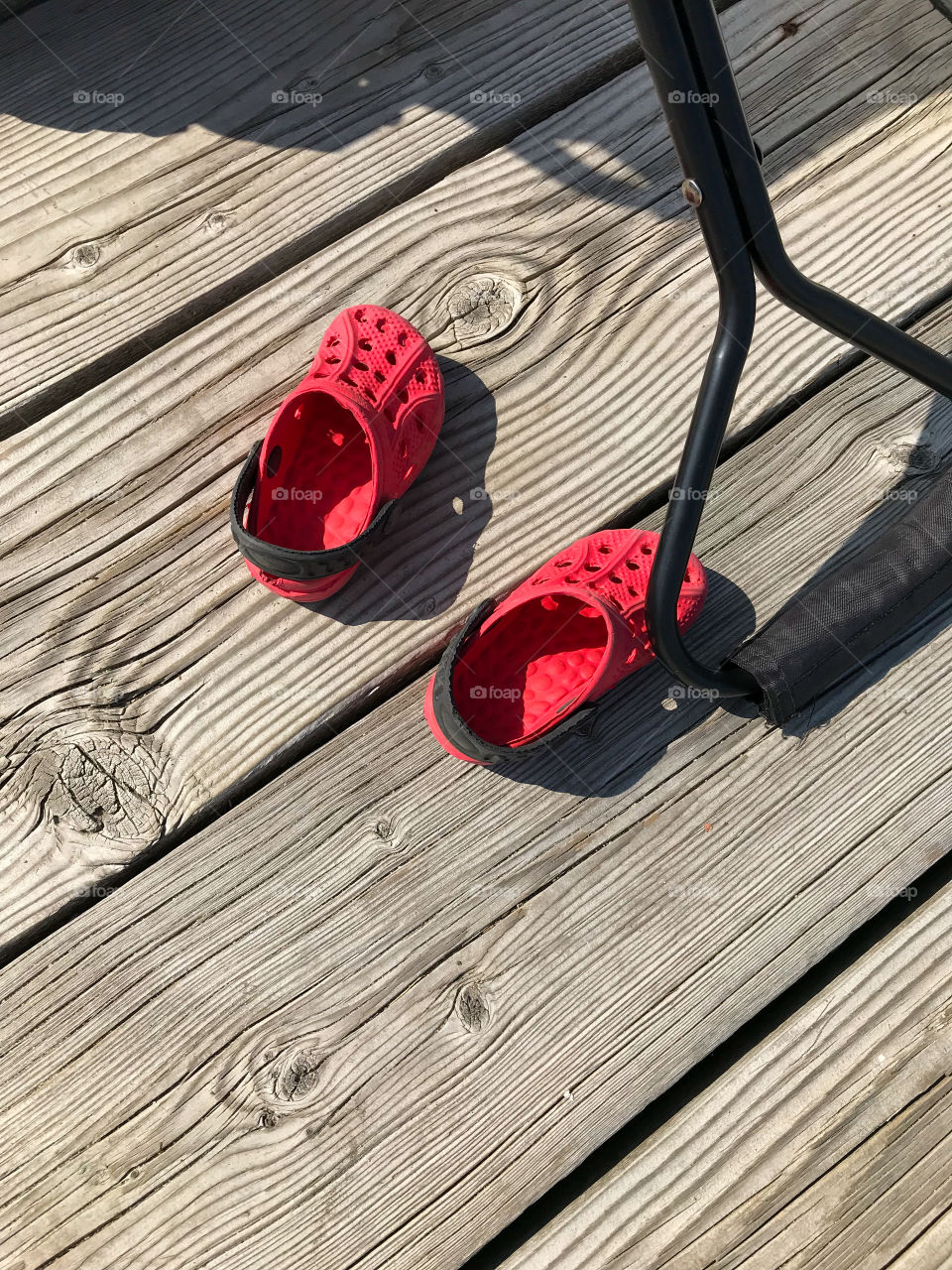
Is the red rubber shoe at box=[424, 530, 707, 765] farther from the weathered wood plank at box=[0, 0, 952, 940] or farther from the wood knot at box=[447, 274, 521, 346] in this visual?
the wood knot at box=[447, 274, 521, 346]

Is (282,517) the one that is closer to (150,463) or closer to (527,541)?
(150,463)

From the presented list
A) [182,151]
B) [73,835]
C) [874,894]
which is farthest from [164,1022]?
[182,151]

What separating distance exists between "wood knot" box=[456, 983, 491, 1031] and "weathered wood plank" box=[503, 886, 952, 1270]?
10.7 inches

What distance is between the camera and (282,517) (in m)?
1.35

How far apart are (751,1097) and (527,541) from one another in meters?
0.84

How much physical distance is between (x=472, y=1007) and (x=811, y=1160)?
51 centimetres

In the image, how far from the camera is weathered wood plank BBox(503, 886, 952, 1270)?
1.27 metres

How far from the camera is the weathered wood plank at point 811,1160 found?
1269 millimetres

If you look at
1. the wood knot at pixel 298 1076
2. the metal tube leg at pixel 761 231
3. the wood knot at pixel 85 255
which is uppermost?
the metal tube leg at pixel 761 231

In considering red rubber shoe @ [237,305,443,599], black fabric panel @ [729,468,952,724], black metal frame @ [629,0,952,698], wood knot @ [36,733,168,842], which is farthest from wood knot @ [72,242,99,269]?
black fabric panel @ [729,468,952,724]

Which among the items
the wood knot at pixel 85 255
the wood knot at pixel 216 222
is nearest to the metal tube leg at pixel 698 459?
the wood knot at pixel 216 222

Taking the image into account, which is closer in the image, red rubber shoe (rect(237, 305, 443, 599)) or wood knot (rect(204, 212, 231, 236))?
red rubber shoe (rect(237, 305, 443, 599))

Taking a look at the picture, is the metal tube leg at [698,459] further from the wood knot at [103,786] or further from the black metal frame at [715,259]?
the wood knot at [103,786]

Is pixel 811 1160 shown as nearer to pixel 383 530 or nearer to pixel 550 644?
pixel 550 644
